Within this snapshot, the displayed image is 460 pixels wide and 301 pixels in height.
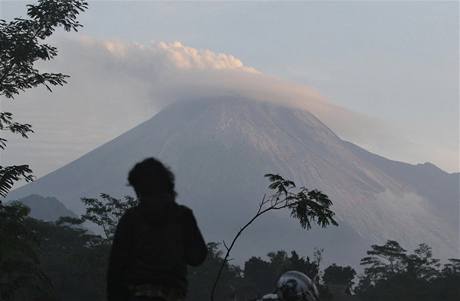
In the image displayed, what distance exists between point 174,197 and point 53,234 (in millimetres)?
64390

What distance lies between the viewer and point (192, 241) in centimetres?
453

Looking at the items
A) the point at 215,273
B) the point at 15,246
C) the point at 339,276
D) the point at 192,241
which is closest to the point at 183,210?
the point at 192,241

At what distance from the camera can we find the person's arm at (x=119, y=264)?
429 centimetres

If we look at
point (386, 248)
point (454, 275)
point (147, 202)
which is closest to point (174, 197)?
point (147, 202)

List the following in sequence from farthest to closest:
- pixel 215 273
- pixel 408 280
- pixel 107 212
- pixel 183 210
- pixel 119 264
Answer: pixel 408 280
pixel 215 273
pixel 107 212
pixel 183 210
pixel 119 264

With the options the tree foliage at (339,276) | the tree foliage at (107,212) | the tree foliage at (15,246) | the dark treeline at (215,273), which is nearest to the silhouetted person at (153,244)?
the tree foliage at (15,246)

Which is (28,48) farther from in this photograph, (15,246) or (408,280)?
(408,280)

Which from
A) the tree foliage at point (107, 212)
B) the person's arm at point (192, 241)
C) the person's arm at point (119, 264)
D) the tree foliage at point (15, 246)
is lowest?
the person's arm at point (119, 264)

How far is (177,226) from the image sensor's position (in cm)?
446

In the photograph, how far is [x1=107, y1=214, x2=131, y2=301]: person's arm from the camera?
14.1ft

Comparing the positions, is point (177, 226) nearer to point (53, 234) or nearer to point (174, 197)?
point (174, 197)

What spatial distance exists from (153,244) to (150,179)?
39cm

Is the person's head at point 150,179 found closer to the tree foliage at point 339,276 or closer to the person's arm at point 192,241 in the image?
the person's arm at point 192,241

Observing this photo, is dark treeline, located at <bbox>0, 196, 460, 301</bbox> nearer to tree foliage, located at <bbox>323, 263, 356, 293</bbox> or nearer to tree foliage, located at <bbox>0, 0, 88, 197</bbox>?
tree foliage, located at <bbox>323, 263, 356, 293</bbox>
